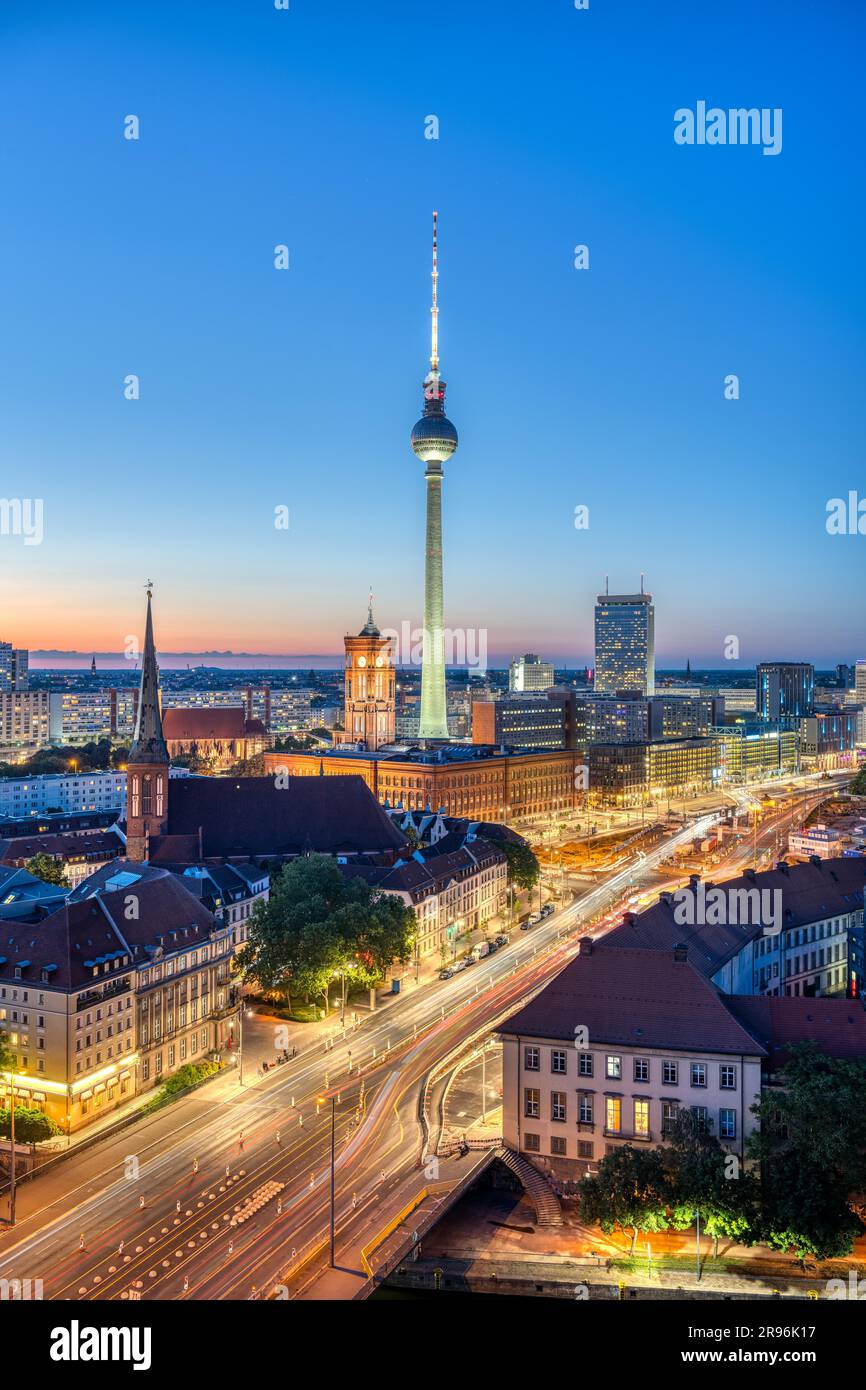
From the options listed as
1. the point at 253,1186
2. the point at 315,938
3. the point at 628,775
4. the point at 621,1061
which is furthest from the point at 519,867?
the point at 628,775

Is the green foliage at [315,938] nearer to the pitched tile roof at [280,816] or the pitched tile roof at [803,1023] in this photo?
the pitched tile roof at [280,816]

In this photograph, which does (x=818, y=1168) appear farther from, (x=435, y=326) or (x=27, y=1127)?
(x=435, y=326)

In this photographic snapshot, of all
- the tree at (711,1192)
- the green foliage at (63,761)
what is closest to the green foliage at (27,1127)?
the tree at (711,1192)

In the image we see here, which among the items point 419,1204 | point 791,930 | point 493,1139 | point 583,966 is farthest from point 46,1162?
point 791,930

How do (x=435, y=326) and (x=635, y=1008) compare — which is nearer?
(x=635, y=1008)

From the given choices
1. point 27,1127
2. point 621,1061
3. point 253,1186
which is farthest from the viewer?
point 27,1127

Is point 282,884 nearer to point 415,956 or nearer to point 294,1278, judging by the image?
point 415,956

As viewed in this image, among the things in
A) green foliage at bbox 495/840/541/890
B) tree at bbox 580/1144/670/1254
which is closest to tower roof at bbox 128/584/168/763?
green foliage at bbox 495/840/541/890
